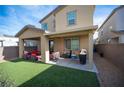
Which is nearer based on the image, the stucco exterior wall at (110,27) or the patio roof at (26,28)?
the patio roof at (26,28)

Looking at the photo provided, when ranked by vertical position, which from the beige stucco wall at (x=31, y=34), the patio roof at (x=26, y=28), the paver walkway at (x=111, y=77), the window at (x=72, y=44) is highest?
the patio roof at (x=26, y=28)

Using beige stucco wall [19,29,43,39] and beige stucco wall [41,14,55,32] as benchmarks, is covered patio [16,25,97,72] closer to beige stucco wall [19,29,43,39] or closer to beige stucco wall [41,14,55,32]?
beige stucco wall [19,29,43,39]

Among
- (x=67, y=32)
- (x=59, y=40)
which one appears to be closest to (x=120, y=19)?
(x=67, y=32)

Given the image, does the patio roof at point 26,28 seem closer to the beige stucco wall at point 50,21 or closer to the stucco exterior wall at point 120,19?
the beige stucco wall at point 50,21

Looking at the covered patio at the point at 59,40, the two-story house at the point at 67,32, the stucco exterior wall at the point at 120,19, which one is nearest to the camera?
the covered patio at the point at 59,40

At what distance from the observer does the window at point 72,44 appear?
11.0m

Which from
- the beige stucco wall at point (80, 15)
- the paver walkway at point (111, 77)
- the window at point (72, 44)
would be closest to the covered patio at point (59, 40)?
the window at point (72, 44)

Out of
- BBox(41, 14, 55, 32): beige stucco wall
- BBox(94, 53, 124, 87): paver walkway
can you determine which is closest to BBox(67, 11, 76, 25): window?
BBox(41, 14, 55, 32): beige stucco wall

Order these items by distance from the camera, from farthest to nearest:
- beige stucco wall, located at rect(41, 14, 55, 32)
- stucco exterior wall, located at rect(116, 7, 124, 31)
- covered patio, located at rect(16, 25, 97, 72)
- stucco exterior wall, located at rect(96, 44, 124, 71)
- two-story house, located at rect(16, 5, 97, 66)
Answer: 1. beige stucco wall, located at rect(41, 14, 55, 32)
2. stucco exterior wall, located at rect(116, 7, 124, 31)
3. two-story house, located at rect(16, 5, 97, 66)
4. covered patio, located at rect(16, 25, 97, 72)
5. stucco exterior wall, located at rect(96, 44, 124, 71)

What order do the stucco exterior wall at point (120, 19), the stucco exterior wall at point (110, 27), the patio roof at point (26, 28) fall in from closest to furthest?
the patio roof at point (26, 28) < the stucco exterior wall at point (120, 19) < the stucco exterior wall at point (110, 27)

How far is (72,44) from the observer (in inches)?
445

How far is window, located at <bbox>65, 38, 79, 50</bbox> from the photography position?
434 inches

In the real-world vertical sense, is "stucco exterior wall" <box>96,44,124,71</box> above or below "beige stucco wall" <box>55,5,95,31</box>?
below
